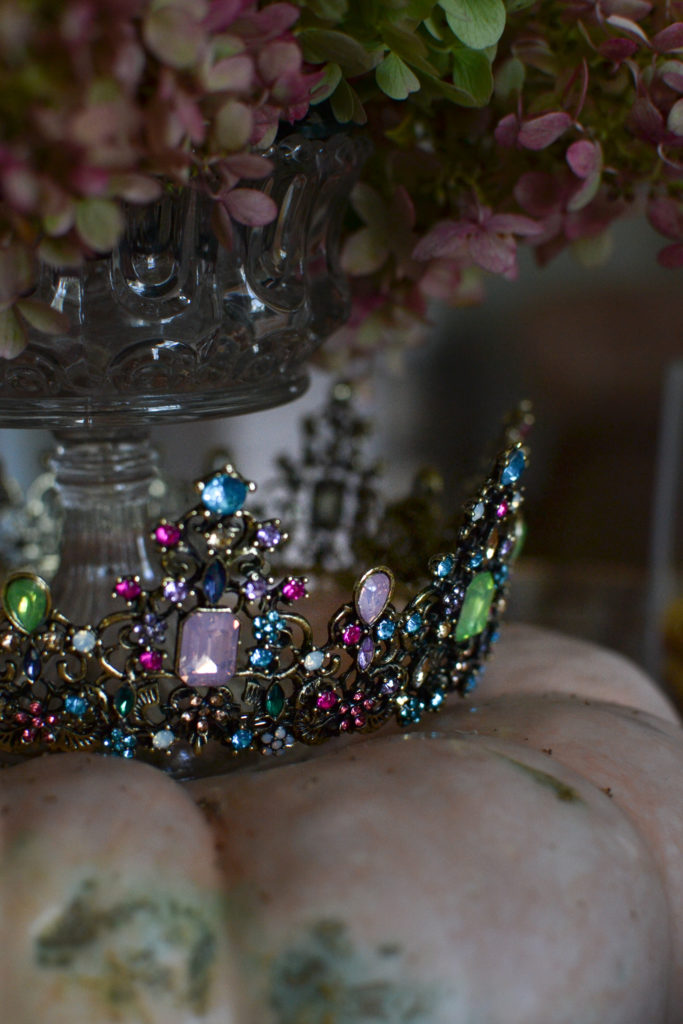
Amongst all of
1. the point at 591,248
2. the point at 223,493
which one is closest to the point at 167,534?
the point at 223,493

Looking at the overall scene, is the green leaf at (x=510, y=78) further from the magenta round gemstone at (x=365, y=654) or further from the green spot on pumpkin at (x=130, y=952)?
the green spot on pumpkin at (x=130, y=952)

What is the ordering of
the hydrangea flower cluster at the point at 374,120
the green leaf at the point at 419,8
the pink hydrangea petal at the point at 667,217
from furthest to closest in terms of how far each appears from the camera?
the pink hydrangea petal at the point at 667,217
the green leaf at the point at 419,8
the hydrangea flower cluster at the point at 374,120

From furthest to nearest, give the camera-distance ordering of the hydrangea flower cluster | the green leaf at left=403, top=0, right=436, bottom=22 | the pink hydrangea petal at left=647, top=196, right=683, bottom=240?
the pink hydrangea petal at left=647, top=196, right=683, bottom=240
the green leaf at left=403, top=0, right=436, bottom=22
the hydrangea flower cluster

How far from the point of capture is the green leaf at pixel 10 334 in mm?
359

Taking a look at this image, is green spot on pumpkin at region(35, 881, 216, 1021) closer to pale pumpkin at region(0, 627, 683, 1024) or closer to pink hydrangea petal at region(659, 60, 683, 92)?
pale pumpkin at region(0, 627, 683, 1024)

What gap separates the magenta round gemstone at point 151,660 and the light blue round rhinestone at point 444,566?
0.13 m

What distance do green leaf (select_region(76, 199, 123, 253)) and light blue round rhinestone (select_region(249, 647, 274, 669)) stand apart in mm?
189

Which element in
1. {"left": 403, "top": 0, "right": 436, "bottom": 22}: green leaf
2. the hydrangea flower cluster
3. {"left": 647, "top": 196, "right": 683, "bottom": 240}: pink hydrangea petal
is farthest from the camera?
{"left": 647, "top": 196, "right": 683, "bottom": 240}: pink hydrangea petal

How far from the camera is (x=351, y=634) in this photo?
43 centimetres

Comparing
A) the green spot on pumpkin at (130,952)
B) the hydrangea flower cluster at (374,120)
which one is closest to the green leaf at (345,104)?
the hydrangea flower cluster at (374,120)

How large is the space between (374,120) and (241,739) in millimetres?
323

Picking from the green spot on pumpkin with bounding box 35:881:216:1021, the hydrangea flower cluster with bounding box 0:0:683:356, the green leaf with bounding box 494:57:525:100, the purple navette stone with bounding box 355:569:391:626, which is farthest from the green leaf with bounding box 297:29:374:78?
the green spot on pumpkin with bounding box 35:881:216:1021

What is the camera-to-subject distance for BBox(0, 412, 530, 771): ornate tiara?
0.40 metres

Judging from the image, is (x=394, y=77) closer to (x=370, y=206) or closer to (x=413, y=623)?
(x=370, y=206)
